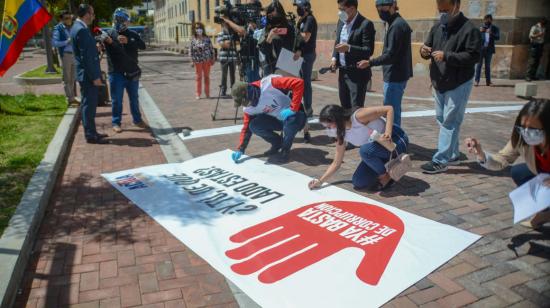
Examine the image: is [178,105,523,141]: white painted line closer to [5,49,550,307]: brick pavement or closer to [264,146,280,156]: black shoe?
[5,49,550,307]: brick pavement

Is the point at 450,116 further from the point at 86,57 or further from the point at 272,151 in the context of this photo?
the point at 86,57

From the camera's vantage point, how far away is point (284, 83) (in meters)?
5.20

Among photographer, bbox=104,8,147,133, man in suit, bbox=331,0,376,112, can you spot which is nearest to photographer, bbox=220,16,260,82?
photographer, bbox=104,8,147,133

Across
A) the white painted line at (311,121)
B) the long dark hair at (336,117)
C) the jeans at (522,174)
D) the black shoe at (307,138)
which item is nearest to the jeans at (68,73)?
the white painted line at (311,121)

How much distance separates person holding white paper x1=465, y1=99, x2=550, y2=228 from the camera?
285cm

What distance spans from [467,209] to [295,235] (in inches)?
62.4

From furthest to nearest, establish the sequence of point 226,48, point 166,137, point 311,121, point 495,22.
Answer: point 495,22 < point 226,48 < point 311,121 < point 166,137

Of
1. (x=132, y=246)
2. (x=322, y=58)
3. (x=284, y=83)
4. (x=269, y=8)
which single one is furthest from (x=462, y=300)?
(x=322, y=58)

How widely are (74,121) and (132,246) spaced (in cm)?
515

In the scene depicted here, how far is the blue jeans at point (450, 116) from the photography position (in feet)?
14.8

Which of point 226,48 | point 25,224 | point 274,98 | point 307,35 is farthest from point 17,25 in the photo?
point 226,48

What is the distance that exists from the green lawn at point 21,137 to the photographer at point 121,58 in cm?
113

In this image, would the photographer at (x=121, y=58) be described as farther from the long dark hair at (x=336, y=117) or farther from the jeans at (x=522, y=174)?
the jeans at (x=522, y=174)

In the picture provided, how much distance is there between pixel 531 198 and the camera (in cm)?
301
